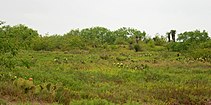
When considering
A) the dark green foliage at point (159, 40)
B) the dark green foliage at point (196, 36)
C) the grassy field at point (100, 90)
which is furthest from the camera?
the dark green foliage at point (159, 40)

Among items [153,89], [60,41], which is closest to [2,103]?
[153,89]

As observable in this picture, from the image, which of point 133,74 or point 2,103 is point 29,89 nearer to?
point 2,103

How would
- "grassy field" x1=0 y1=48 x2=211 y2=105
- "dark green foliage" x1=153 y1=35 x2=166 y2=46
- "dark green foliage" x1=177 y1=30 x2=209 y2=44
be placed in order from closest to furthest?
1. "grassy field" x1=0 y1=48 x2=211 y2=105
2. "dark green foliage" x1=177 y1=30 x2=209 y2=44
3. "dark green foliage" x1=153 y1=35 x2=166 y2=46

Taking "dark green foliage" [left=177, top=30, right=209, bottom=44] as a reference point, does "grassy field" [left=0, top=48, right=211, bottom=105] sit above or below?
below

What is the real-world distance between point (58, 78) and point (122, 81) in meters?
3.77

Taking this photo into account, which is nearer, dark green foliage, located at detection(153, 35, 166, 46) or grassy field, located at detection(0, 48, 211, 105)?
grassy field, located at detection(0, 48, 211, 105)

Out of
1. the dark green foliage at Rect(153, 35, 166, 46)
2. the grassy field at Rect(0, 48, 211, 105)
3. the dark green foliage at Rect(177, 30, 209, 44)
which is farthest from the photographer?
the dark green foliage at Rect(153, 35, 166, 46)

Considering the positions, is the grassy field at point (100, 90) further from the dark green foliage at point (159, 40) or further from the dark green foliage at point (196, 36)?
the dark green foliage at point (159, 40)

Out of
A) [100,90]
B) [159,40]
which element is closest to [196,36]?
[159,40]

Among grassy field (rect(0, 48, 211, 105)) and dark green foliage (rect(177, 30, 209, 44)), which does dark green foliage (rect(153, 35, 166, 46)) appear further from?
grassy field (rect(0, 48, 211, 105))

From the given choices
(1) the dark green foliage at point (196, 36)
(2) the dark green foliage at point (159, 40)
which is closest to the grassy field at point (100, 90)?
(1) the dark green foliage at point (196, 36)

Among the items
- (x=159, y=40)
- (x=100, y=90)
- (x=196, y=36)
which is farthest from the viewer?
(x=159, y=40)

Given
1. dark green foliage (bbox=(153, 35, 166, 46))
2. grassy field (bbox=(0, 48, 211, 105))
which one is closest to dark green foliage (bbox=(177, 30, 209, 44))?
dark green foliage (bbox=(153, 35, 166, 46))

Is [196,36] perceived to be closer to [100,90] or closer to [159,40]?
[159,40]
